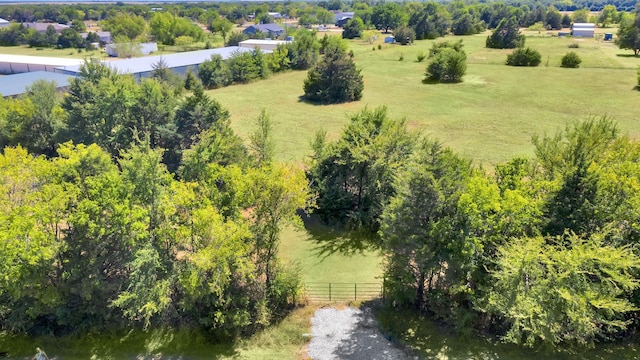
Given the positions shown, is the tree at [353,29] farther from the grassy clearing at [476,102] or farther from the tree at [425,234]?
the tree at [425,234]

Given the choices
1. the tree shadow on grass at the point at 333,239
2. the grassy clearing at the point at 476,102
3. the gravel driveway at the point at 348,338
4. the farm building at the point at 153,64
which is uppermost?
the farm building at the point at 153,64

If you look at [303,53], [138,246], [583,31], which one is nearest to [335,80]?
[303,53]

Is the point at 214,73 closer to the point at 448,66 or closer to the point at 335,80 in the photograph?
the point at 335,80

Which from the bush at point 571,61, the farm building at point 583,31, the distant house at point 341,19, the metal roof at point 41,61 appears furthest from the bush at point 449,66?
the distant house at point 341,19

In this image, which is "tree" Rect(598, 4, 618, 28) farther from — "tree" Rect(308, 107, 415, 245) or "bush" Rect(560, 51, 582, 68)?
"tree" Rect(308, 107, 415, 245)

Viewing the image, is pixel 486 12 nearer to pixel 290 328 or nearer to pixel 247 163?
pixel 247 163

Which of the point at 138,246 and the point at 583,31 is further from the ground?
the point at 583,31

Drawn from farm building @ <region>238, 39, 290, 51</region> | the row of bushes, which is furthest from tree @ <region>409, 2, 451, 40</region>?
farm building @ <region>238, 39, 290, 51</region>
